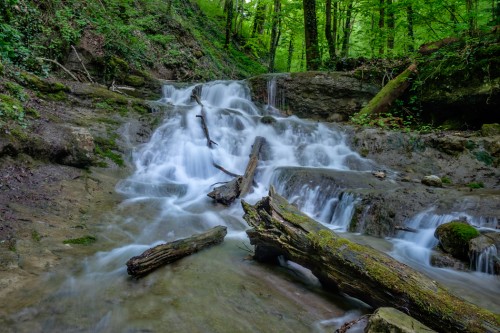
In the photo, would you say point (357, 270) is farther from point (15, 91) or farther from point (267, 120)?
→ point (267, 120)

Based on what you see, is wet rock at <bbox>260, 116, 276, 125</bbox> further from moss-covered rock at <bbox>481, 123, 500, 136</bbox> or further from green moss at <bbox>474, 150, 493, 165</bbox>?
moss-covered rock at <bbox>481, 123, 500, 136</bbox>

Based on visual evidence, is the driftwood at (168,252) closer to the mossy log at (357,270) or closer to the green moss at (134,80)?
the mossy log at (357,270)

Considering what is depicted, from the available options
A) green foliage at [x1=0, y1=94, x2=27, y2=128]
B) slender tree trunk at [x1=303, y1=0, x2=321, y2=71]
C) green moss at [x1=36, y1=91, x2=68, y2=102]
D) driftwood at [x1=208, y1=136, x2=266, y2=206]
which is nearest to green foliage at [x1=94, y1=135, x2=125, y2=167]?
green foliage at [x1=0, y1=94, x2=27, y2=128]

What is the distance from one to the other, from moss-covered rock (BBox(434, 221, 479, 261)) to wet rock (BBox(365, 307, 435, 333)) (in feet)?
9.19

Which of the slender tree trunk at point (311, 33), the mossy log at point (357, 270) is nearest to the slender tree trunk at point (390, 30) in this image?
the slender tree trunk at point (311, 33)

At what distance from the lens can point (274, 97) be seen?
12.6 meters

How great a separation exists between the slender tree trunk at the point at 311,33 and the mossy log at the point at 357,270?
33.6 ft

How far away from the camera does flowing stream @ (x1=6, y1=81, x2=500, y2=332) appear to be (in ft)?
8.92

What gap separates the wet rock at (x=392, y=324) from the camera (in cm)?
198

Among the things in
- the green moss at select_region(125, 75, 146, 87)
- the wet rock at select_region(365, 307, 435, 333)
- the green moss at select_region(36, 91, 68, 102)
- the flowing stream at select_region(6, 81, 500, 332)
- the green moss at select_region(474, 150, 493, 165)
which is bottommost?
the flowing stream at select_region(6, 81, 500, 332)

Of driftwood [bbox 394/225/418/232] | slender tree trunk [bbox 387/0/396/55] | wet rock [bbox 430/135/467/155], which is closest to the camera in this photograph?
driftwood [bbox 394/225/418/232]

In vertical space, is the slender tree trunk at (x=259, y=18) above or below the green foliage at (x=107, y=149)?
above

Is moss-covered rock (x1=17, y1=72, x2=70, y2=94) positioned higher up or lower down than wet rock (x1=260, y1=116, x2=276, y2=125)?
higher up

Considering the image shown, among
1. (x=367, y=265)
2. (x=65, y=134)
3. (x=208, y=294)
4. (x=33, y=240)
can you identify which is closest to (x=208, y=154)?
(x=65, y=134)
